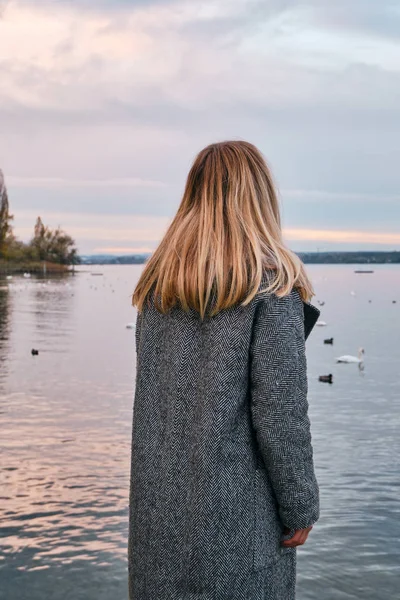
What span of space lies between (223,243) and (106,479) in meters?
8.70

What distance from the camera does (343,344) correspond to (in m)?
29.8

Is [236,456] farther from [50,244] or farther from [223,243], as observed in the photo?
[50,244]

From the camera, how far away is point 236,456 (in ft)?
7.48

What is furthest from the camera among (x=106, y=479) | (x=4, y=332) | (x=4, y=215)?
(x=4, y=215)

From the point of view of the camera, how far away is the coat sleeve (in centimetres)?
226

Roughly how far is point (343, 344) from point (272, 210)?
27.8 meters

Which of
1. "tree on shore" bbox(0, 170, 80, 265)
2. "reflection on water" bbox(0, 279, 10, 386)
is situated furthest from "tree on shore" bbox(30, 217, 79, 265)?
"reflection on water" bbox(0, 279, 10, 386)

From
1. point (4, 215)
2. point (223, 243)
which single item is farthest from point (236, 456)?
point (4, 215)

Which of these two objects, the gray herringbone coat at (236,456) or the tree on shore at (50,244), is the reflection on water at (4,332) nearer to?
the gray herringbone coat at (236,456)

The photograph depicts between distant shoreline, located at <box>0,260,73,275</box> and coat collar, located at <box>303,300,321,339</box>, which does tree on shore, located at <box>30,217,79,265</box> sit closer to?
distant shoreline, located at <box>0,260,73,275</box>

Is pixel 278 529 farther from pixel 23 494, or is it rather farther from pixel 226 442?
pixel 23 494

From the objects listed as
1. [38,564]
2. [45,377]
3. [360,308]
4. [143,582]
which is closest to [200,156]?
[143,582]

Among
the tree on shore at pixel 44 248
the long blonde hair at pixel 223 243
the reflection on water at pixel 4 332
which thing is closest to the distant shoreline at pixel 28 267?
the tree on shore at pixel 44 248

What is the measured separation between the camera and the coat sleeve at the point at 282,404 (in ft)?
7.40
